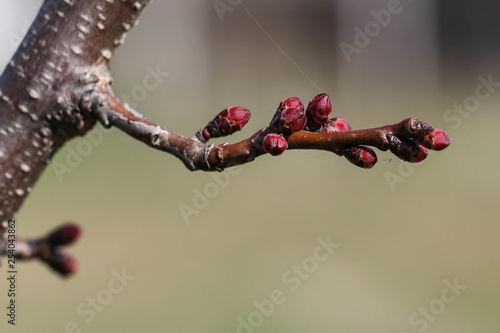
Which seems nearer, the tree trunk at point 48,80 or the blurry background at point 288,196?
the tree trunk at point 48,80

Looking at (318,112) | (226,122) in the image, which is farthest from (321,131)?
(226,122)

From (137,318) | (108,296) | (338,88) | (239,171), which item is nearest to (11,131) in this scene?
(137,318)

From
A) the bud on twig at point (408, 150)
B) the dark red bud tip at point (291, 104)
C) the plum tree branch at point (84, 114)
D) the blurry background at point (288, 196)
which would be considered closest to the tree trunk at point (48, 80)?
the plum tree branch at point (84, 114)

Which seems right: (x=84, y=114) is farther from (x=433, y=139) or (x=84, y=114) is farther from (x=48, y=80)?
(x=433, y=139)

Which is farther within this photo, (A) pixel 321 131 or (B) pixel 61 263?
(B) pixel 61 263

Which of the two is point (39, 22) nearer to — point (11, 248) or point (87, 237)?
point (11, 248)

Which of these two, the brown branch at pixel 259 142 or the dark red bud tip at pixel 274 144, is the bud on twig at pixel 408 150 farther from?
the dark red bud tip at pixel 274 144
